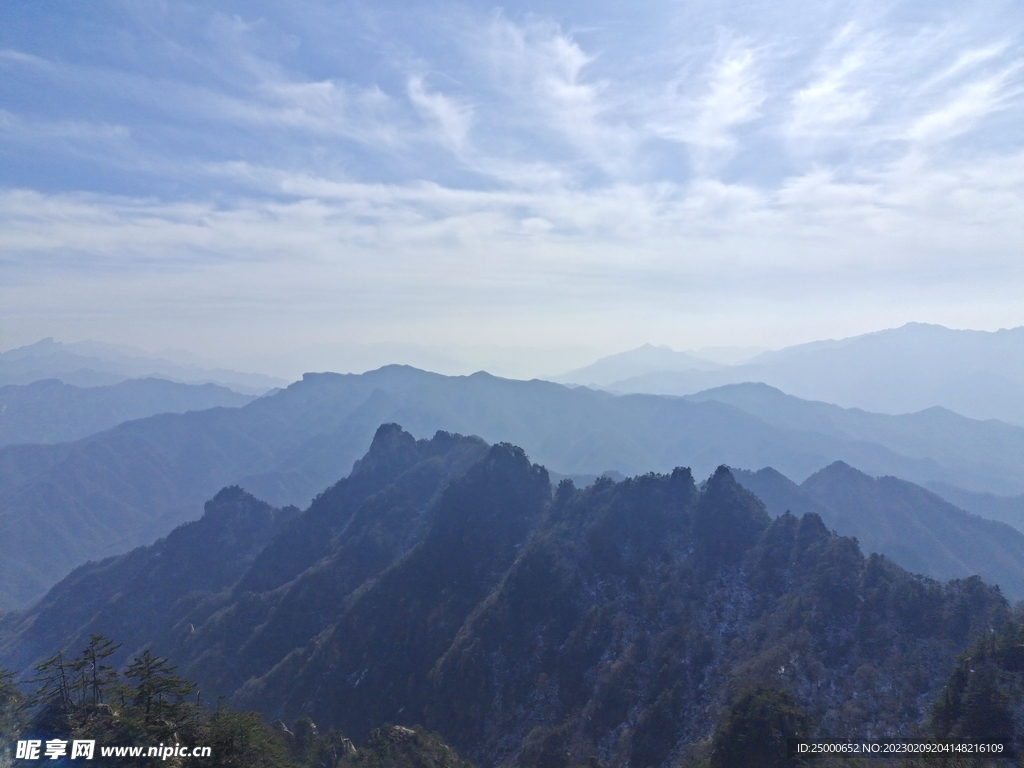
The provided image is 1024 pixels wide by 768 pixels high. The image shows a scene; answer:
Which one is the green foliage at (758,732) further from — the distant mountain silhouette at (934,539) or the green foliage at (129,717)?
the distant mountain silhouette at (934,539)

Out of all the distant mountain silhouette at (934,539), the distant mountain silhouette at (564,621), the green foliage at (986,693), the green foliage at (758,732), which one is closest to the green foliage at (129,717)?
the green foliage at (758,732)

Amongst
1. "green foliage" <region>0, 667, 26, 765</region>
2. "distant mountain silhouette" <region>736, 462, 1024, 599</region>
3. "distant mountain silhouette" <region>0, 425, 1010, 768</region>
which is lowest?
"distant mountain silhouette" <region>736, 462, 1024, 599</region>

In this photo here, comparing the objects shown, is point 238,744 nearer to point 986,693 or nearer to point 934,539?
point 986,693

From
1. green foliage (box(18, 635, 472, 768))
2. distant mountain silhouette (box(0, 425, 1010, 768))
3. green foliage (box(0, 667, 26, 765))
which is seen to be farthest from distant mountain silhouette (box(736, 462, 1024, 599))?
green foliage (box(0, 667, 26, 765))

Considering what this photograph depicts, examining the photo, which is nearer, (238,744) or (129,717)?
(129,717)

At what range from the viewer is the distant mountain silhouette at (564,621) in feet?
198

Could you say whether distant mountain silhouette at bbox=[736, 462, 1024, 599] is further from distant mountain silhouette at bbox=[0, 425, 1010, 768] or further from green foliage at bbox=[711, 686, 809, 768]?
green foliage at bbox=[711, 686, 809, 768]

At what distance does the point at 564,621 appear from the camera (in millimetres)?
88188

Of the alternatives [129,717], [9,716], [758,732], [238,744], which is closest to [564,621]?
[758,732]

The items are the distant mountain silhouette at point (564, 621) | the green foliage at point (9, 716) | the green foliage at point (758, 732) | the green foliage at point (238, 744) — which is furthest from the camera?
the distant mountain silhouette at point (564, 621)

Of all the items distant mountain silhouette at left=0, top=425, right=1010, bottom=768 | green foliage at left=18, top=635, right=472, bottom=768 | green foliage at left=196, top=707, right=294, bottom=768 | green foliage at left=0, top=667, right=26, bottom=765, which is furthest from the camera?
distant mountain silhouette at left=0, top=425, right=1010, bottom=768

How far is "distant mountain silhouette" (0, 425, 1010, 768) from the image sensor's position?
60344 millimetres

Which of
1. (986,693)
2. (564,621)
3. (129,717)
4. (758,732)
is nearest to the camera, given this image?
(129,717)

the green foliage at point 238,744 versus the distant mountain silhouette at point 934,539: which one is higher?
the green foliage at point 238,744
